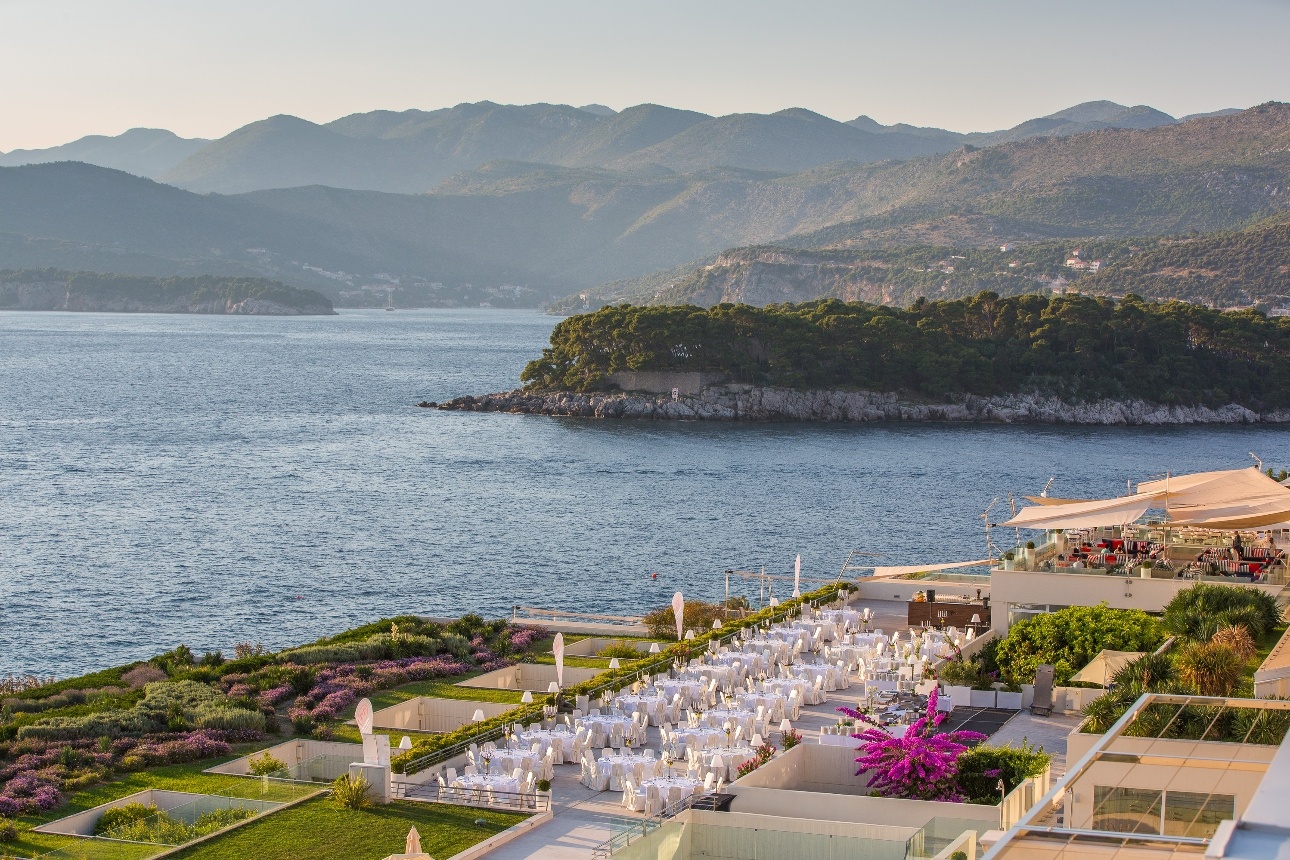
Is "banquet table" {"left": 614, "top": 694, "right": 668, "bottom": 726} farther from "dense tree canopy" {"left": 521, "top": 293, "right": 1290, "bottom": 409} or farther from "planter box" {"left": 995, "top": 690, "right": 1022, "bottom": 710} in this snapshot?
"dense tree canopy" {"left": 521, "top": 293, "right": 1290, "bottom": 409}

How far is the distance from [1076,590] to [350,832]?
15589 millimetres

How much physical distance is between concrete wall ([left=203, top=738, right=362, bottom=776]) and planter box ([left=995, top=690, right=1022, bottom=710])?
34.3ft

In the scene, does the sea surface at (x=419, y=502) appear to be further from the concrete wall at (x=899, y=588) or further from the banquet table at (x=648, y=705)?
the banquet table at (x=648, y=705)

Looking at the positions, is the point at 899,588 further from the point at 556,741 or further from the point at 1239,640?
the point at 556,741

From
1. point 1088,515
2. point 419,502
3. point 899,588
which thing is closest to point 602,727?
point 1088,515

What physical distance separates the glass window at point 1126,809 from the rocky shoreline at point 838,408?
3944 inches

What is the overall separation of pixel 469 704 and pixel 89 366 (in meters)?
135

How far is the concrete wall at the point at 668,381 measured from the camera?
4523 inches

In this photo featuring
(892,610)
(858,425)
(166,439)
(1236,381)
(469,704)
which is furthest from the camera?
(1236,381)

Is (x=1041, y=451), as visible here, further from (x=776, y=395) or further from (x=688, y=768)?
(x=688, y=768)

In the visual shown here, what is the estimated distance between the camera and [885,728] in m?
22.6

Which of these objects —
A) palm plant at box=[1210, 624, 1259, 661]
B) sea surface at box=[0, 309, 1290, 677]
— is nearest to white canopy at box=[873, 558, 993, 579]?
palm plant at box=[1210, 624, 1259, 661]

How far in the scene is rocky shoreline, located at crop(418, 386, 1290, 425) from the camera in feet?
368

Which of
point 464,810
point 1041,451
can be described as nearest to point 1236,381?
point 1041,451
